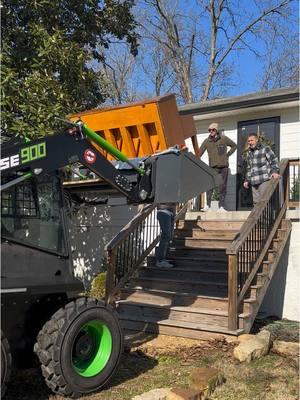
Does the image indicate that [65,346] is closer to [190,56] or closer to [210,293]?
[210,293]

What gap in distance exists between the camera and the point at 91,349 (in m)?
4.58

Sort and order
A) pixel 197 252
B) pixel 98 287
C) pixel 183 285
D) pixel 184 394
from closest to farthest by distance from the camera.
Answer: pixel 184 394
pixel 183 285
pixel 197 252
pixel 98 287

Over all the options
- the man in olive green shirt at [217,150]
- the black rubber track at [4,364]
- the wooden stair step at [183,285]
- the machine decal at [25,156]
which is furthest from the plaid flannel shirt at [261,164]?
the black rubber track at [4,364]

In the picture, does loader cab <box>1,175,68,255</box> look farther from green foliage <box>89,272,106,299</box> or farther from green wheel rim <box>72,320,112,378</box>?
green foliage <box>89,272,106,299</box>

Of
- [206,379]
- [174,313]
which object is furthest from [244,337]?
[206,379]

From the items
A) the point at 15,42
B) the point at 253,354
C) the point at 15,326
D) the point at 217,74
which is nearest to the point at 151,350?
the point at 253,354

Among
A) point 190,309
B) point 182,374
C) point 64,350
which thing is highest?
point 64,350

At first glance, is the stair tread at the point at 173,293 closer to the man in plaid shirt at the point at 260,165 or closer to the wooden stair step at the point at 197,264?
the wooden stair step at the point at 197,264

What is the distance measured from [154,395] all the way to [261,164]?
15.7 ft

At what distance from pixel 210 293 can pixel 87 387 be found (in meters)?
3.35

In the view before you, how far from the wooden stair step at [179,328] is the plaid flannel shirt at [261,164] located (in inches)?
109

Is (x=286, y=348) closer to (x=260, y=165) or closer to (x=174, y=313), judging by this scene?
(x=174, y=313)

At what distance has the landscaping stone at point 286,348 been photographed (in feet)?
19.3

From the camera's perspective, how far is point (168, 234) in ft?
26.7
